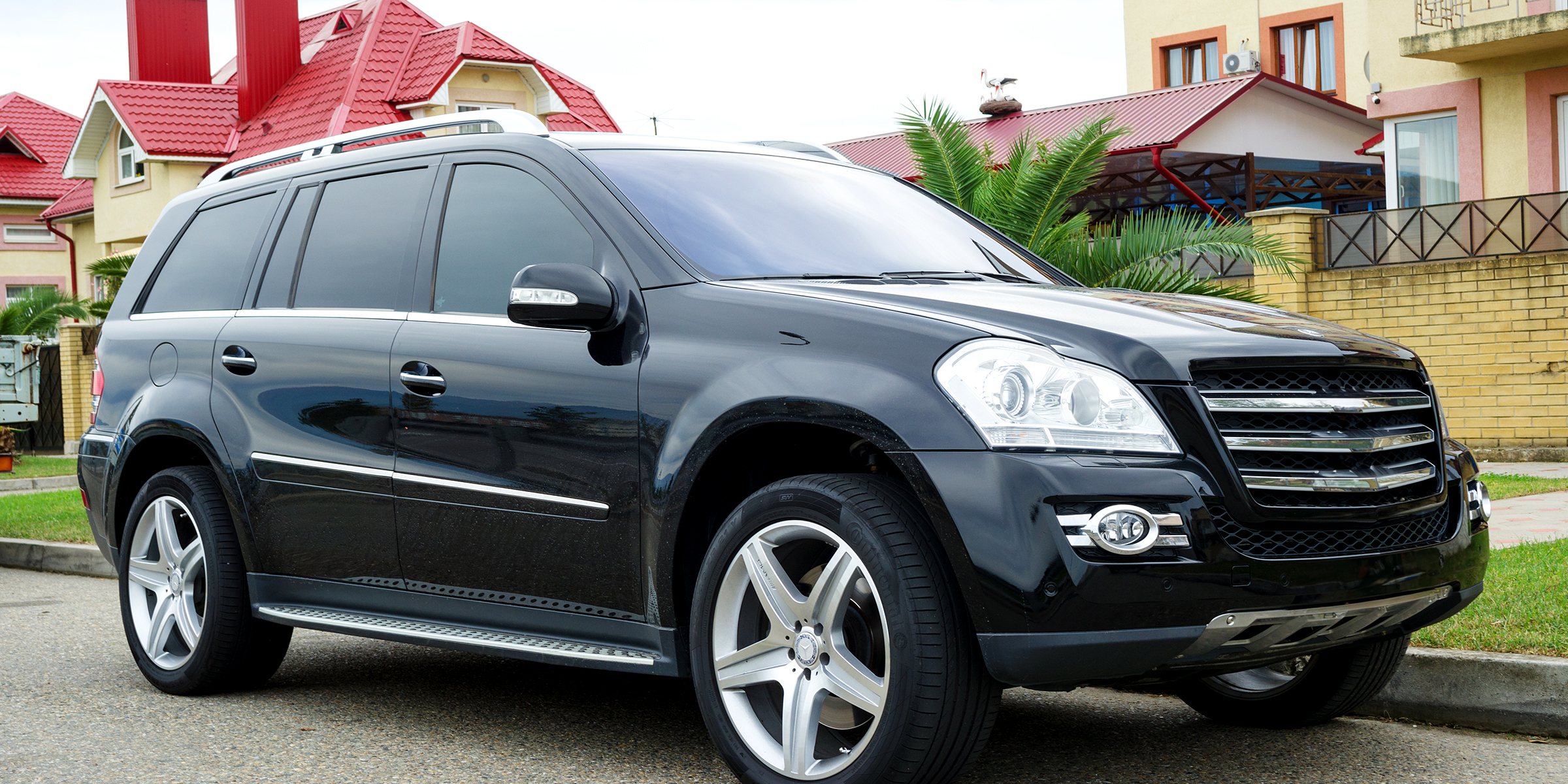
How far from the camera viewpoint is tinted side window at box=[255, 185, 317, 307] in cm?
537

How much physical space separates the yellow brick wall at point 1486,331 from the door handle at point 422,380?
12.1m

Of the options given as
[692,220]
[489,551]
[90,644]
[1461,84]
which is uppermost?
[1461,84]

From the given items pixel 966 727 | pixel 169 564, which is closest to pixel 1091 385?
Result: pixel 966 727

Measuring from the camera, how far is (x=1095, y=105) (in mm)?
26516

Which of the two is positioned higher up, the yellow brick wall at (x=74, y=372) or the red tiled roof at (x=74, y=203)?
the red tiled roof at (x=74, y=203)

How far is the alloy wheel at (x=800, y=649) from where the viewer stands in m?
3.55

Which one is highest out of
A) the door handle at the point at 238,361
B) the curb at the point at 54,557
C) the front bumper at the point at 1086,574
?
the door handle at the point at 238,361

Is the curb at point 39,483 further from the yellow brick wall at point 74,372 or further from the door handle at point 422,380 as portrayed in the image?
the door handle at point 422,380

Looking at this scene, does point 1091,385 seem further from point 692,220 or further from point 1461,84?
point 1461,84

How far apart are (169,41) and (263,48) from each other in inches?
155

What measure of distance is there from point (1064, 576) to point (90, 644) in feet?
17.0

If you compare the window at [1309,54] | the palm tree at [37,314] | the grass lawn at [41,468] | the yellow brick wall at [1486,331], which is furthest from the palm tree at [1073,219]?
the window at [1309,54]

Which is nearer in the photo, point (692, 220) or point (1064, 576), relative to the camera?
point (1064, 576)

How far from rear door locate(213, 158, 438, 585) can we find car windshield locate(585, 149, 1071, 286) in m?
0.88
